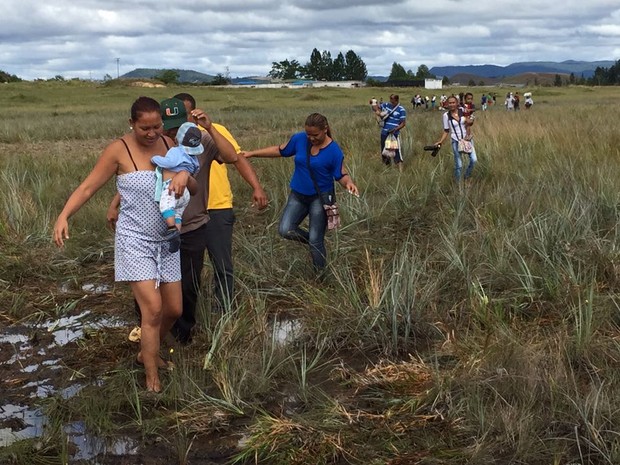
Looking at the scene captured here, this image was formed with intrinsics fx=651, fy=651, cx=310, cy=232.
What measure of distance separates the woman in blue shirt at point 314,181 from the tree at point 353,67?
156 meters

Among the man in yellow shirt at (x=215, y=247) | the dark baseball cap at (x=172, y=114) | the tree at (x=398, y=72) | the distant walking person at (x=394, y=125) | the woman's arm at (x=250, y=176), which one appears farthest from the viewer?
the tree at (x=398, y=72)

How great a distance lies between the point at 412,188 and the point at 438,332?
3.81 metres

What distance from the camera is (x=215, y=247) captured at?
4.54 m

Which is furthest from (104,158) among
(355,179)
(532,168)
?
(532,168)

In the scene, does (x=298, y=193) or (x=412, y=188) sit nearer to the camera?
(x=298, y=193)

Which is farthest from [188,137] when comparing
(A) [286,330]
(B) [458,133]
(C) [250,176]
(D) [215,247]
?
(B) [458,133]

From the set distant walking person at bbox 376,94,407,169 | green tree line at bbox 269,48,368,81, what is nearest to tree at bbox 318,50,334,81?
green tree line at bbox 269,48,368,81

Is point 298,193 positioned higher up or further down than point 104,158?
further down

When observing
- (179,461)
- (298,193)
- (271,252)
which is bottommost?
Answer: (179,461)

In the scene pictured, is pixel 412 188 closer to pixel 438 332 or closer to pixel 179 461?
pixel 438 332

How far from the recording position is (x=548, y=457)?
288 centimetres

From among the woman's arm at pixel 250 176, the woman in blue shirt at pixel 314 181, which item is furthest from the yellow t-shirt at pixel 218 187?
the woman in blue shirt at pixel 314 181

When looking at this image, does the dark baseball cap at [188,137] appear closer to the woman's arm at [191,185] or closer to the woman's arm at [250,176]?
the woman's arm at [191,185]

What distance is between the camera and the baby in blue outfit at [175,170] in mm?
3343
